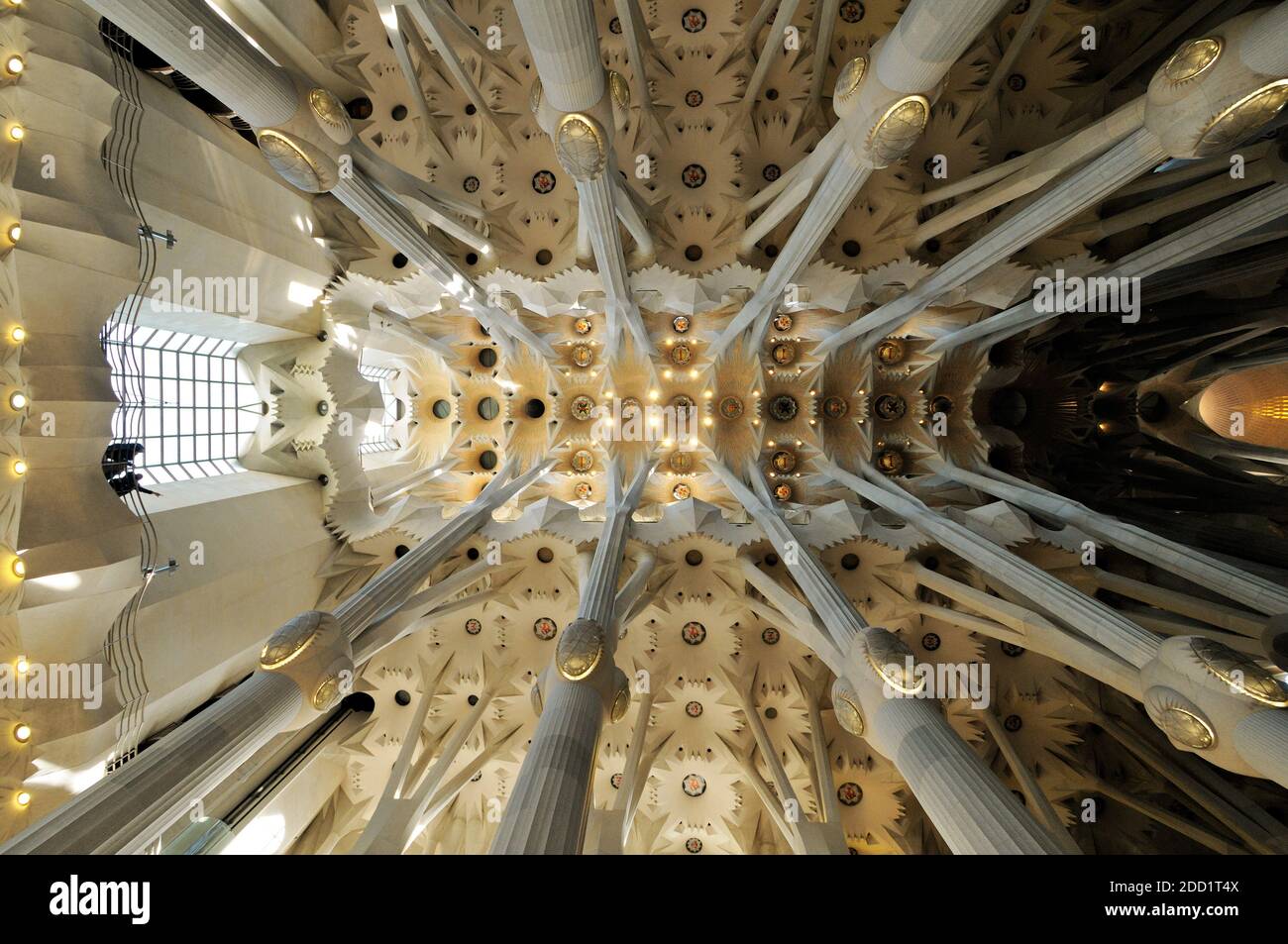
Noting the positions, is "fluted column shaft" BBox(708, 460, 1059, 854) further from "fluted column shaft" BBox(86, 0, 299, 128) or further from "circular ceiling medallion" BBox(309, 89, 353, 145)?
"fluted column shaft" BBox(86, 0, 299, 128)

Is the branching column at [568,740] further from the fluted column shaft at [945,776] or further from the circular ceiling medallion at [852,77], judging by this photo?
the circular ceiling medallion at [852,77]

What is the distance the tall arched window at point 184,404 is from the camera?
8.50 meters

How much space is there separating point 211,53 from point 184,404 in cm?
684

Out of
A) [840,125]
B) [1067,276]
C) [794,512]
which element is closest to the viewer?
[840,125]

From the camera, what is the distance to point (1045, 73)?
10812 mm

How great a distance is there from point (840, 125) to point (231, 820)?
39.9ft

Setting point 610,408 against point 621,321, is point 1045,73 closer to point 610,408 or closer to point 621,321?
point 621,321

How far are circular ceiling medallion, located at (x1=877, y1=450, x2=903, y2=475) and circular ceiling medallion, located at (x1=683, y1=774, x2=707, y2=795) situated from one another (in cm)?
727

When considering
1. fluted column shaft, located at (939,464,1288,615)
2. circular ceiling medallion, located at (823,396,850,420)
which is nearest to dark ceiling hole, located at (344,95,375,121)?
circular ceiling medallion, located at (823,396,850,420)

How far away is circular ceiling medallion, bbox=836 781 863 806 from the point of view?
11.0 metres

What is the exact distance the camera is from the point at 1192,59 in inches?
193

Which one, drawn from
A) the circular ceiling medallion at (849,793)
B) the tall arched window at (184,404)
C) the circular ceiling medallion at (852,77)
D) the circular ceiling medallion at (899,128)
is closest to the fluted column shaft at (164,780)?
the tall arched window at (184,404)

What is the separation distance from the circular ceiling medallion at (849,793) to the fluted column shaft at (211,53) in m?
13.1
